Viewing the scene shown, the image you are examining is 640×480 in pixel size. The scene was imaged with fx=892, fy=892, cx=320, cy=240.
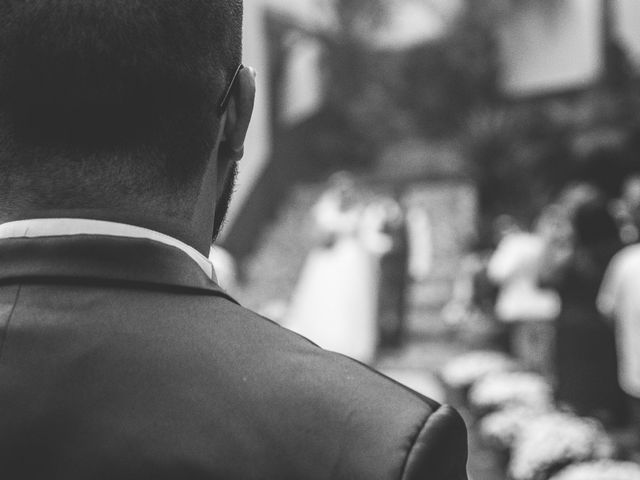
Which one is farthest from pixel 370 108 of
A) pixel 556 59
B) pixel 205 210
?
pixel 205 210

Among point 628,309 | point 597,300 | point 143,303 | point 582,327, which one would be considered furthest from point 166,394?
point 582,327

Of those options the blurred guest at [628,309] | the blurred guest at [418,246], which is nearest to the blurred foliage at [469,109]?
the blurred guest at [418,246]

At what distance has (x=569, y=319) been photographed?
19.2ft

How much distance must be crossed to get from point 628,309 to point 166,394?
161 inches

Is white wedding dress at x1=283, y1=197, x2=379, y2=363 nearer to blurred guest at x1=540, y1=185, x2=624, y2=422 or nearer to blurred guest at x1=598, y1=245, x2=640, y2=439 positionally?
blurred guest at x1=540, y1=185, x2=624, y2=422

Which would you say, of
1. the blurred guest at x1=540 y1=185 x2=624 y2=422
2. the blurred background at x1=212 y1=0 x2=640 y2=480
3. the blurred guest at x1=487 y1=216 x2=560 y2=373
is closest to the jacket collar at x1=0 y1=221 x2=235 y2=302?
the blurred background at x1=212 y1=0 x2=640 y2=480

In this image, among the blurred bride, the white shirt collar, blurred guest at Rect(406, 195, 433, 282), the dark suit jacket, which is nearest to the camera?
the dark suit jacket

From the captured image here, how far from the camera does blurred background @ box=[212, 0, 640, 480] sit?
549 centimetres

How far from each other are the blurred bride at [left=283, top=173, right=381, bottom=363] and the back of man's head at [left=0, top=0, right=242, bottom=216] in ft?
29.3

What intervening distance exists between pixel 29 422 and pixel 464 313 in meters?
9.71

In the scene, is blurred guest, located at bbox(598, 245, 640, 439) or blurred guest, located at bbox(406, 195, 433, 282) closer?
blurred guest, located at bbox(598, 245, 640, 439)

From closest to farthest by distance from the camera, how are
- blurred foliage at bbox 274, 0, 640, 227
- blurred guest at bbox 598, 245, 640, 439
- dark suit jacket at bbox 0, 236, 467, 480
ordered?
dark suit jacket at bbox 0, 236, 467, 480 → blurred guest at bbox 598, 245, 640, 439 → blurred foliage at bbox 274, 0, 640, 227

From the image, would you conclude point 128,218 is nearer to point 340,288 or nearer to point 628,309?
point 628,309

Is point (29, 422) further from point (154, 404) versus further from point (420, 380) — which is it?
point (420, 380)
